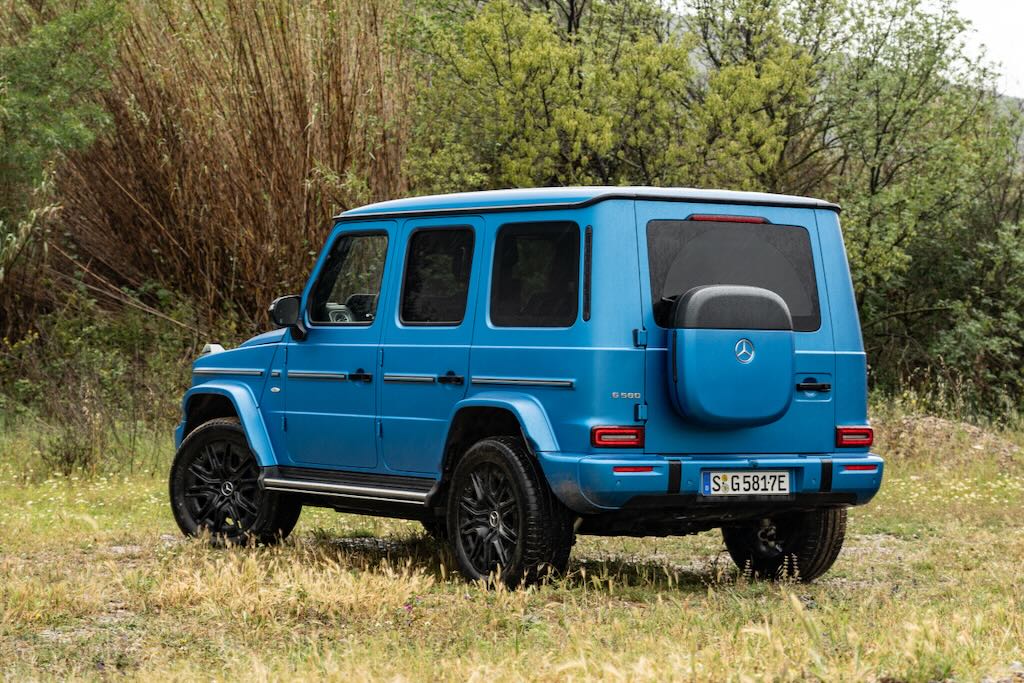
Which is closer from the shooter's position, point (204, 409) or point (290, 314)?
point (290, 314)

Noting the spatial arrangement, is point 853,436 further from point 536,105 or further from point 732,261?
point 536,105

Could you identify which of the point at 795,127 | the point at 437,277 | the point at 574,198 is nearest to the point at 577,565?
the point at 437,277

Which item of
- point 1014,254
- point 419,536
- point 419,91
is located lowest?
point 419,536

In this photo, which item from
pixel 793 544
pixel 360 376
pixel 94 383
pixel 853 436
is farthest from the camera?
pixel 94 383

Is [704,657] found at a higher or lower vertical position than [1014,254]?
lower

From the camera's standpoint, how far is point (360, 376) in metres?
8.90

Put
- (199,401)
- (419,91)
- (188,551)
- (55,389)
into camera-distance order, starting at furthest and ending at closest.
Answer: (419,91) < (55,389) < (199,401) < (188,551)

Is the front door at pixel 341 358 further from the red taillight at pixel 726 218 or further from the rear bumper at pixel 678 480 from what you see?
the red taillight at pixel 726 218

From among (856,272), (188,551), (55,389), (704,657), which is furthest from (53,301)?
(704,657)

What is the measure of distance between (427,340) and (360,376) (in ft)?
1.91

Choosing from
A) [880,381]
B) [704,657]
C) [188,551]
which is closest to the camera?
[704,657]

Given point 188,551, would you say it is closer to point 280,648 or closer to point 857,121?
point 280,648

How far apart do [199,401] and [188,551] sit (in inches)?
51.2

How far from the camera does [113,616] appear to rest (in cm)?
715
